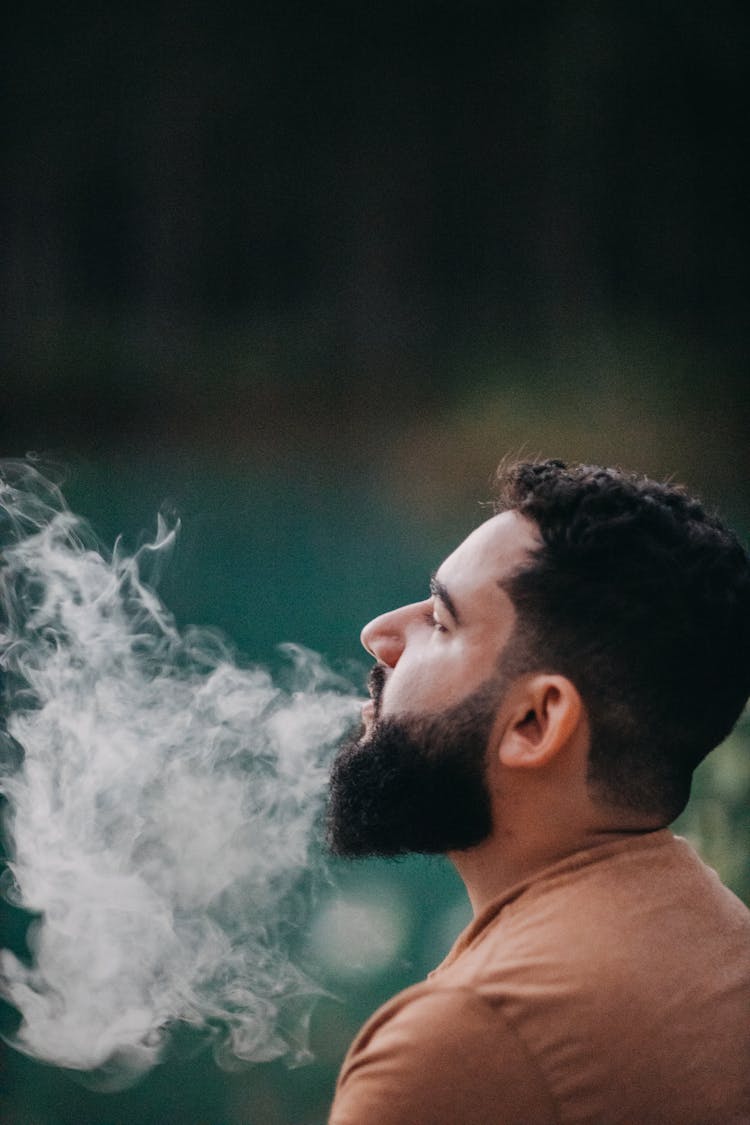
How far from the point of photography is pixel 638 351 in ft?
7.73

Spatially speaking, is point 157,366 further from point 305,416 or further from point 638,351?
point 638,351

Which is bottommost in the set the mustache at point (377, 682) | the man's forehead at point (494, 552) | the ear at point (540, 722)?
the mustache at point (377, 682)

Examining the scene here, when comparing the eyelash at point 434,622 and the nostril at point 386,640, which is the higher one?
the eyelash at point 434,622

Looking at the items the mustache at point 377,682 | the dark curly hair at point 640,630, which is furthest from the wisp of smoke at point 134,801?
the dark curly hair at point 640,630

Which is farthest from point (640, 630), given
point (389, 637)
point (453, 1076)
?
point (453, 1076)

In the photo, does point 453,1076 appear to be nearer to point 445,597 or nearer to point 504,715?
point 504,715

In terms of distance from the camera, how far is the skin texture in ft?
3.42

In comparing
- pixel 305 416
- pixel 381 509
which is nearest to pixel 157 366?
pixel 305 416

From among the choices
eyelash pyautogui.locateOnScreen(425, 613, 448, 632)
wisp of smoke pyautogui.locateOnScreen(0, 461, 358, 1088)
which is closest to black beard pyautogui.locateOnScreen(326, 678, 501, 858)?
eyelash pyautogui.locateOnScreen(425, 613, 448, 632)

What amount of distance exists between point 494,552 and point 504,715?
0.19 m

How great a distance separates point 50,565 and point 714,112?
5.75 ft

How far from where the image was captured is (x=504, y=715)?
1068mm

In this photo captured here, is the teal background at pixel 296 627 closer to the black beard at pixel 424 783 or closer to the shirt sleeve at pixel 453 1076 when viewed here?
the black beard at pixel 424 783

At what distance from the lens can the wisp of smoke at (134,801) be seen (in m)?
1.82
